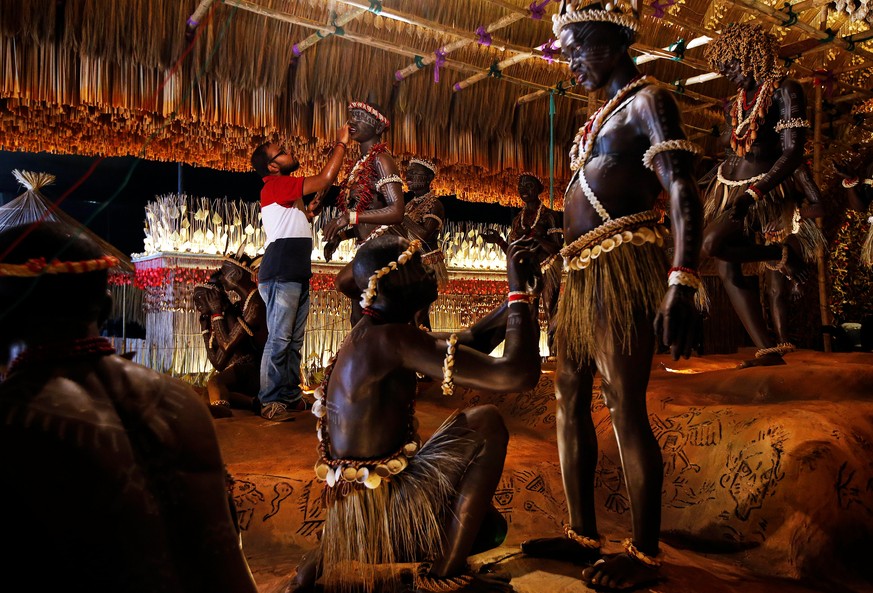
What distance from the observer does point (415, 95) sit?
6.09 metres

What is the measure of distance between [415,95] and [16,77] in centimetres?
312

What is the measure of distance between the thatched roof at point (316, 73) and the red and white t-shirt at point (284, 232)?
95 centimetres

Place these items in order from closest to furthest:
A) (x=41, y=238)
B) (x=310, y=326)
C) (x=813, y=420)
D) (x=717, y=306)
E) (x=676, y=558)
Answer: (x=41, y=238), (x=676, y=558), (x=813, y=420), (x=310, y=326), (x=717, y=306)

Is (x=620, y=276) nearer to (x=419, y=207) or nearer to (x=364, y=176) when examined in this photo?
(x=364, y=176)

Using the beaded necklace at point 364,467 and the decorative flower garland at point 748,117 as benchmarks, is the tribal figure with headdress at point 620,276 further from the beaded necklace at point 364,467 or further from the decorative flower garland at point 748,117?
the decorative flower garland at point 748,117

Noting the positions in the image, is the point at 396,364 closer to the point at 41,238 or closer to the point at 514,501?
the point at 41,238

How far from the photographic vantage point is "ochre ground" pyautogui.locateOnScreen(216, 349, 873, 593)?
8.51 ft

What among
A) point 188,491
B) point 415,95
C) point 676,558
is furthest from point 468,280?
point 188,491

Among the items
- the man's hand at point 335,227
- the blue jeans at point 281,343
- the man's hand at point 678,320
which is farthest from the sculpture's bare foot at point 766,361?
the blue jeans at point 281,343

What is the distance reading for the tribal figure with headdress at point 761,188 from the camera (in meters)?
4.00

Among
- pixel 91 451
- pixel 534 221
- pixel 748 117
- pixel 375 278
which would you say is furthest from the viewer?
pixel 534 221

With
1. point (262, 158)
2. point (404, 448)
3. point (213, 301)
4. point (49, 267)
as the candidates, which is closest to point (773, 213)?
point (404, 448)

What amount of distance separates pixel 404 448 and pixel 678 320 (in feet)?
3.17

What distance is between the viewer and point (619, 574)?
214cm
